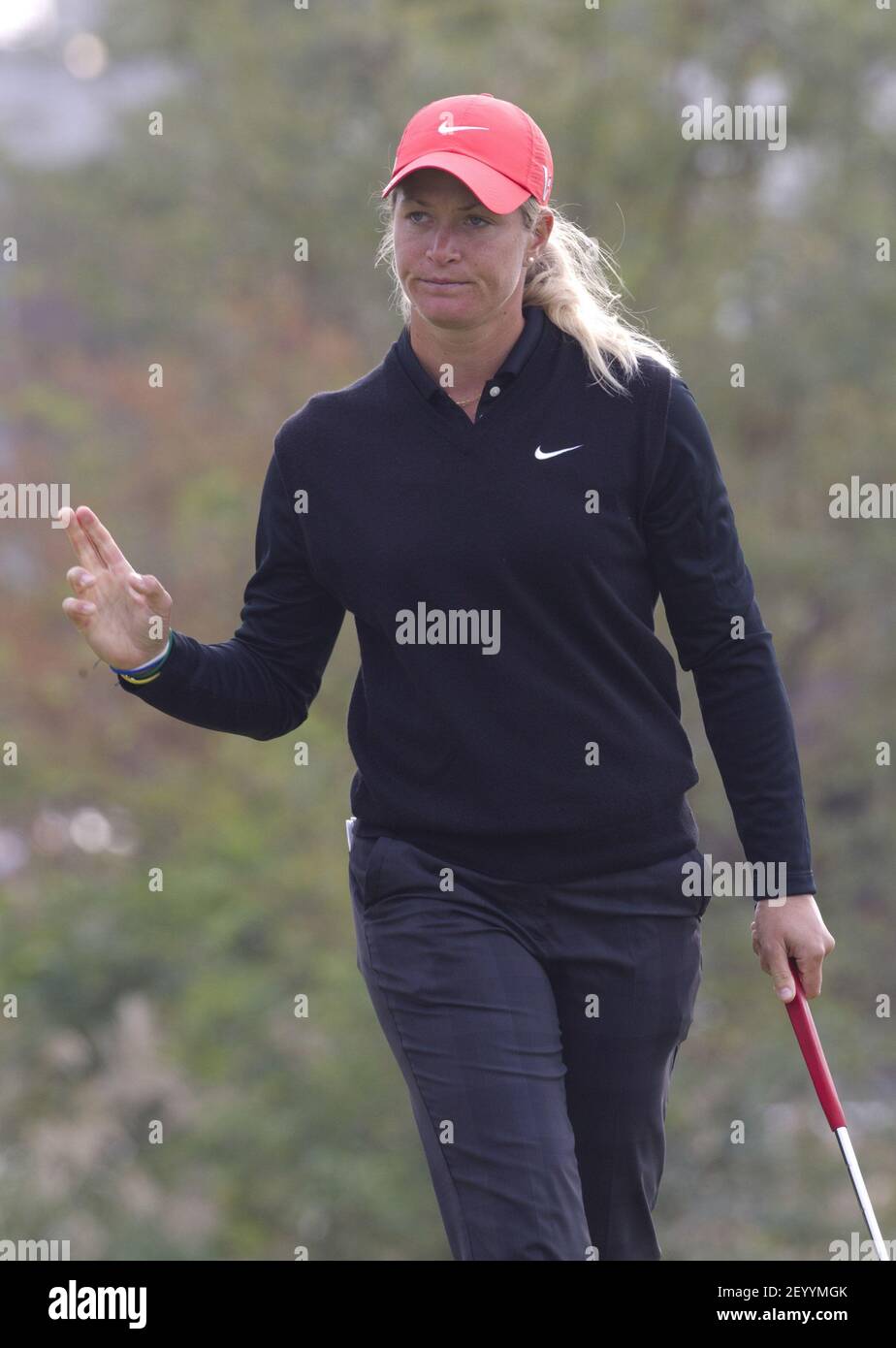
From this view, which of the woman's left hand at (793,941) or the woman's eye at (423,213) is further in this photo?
the woman's left hand at (793,941)

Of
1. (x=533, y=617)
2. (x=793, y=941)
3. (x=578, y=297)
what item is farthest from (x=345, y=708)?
(x=533, y=617)

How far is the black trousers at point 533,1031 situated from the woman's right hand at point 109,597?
1.54 ft

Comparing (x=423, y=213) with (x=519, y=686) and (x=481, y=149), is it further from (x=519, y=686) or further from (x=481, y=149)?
(x=519, y=686)

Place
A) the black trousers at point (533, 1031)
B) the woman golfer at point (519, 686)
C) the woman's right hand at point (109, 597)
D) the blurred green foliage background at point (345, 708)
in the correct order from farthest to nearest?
the blurred green foliage background at point (345, 708) → the woman's right hand at point (109, 597) → the woman golfer at point (519, 686) → the black trousers at point (533, 1031)

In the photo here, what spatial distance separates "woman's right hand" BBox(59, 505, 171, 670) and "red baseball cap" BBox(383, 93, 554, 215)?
2.22 feet

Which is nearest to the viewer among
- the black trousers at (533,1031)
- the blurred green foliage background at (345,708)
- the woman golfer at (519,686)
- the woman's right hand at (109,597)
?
the black trousers at (533,1031)

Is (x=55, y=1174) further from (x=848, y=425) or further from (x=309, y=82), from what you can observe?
(x=309, y=82)

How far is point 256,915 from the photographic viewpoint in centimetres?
1459

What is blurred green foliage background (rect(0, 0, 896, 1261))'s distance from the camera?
41.0ft

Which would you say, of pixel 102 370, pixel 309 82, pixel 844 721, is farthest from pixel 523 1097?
pixel 102 370

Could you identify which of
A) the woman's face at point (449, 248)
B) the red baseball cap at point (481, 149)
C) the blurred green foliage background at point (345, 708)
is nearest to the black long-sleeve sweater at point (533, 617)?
the woman's face at point (449, 248)

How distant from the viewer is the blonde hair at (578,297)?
2848 mm

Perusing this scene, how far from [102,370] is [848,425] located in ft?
23.9

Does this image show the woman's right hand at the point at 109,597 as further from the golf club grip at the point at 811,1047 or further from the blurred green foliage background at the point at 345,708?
the blurred green foliage background at the point at 345,708
